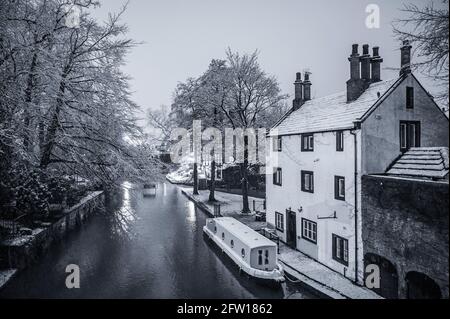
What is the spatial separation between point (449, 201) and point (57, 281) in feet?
54.7

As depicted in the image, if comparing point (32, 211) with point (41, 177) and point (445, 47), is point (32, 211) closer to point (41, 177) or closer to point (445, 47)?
point (41, 177)

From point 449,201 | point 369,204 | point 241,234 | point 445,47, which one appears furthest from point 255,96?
point 449,201

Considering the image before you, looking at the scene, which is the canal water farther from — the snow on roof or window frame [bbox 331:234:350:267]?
the snow on roof

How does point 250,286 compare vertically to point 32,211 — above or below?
below

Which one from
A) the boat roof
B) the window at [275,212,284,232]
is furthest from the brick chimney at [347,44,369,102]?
the boat roof

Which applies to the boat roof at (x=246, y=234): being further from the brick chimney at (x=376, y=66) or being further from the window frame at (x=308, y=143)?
the brick chimney at (x=376, y=66)

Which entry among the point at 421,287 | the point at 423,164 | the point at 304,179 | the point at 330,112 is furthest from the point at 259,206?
the point at 421,287

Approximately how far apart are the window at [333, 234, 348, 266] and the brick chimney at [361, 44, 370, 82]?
29.5 ft

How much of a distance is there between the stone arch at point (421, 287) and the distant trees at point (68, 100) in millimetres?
12030

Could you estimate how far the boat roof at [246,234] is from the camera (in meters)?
16.1

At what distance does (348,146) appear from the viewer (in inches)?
616

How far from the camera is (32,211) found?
19109 millimetres

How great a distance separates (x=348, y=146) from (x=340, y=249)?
520 centimetres

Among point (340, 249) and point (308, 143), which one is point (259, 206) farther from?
point (340, 249)
